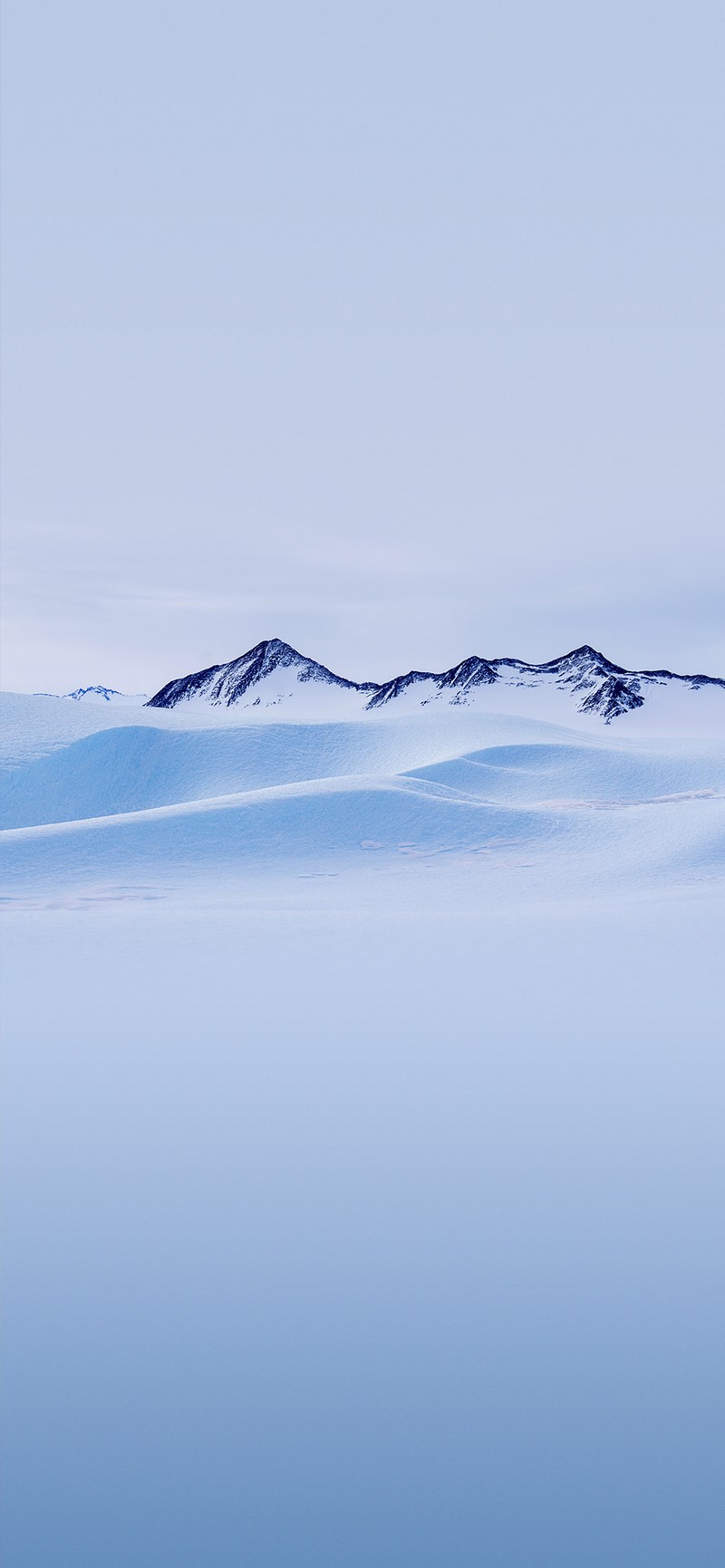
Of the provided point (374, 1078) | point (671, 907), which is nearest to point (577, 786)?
point (671, 907)

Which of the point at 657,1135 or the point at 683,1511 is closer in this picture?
the point at 683,1511

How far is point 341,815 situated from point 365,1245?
49.8 ft

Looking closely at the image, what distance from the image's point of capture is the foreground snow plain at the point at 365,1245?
8.33 ft

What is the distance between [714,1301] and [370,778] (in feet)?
59.7

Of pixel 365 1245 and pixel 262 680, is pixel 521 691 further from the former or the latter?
pixel 365 1245

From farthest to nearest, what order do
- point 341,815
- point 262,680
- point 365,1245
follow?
point 262,680 → point 341,815 → point 365,1245

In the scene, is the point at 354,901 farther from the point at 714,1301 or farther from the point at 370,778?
the point at 714,1301

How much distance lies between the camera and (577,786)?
95.7 ft

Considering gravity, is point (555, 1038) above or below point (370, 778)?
below

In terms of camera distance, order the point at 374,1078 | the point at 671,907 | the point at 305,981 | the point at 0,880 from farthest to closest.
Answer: the point at 0,880 < the point at 671,907 < the point at 305,981 < the point at 374,1078

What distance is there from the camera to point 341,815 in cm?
1894

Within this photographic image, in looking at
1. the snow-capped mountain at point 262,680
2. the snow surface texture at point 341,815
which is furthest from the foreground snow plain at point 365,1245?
the snow-capped mountain at point 262,680

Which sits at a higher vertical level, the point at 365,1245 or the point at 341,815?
the point at 341,815

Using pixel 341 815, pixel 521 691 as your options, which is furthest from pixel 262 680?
pixel 341 815
